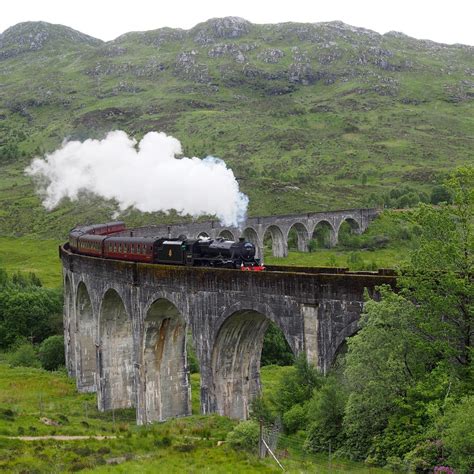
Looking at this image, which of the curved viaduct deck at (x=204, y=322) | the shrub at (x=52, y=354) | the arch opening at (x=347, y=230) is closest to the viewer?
the curved viaduct deck at (x=204, y=322)

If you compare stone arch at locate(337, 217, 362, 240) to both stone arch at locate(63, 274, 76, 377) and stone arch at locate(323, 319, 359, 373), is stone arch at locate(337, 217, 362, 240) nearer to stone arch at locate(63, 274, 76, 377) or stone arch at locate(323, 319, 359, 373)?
stone arch at locate(63, 274, 76, 377)

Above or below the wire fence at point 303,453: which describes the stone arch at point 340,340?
above

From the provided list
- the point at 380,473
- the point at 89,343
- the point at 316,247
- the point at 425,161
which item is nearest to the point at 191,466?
the point at 380,473

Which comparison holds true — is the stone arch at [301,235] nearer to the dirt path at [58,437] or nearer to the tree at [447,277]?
the dirt path at [58,437]

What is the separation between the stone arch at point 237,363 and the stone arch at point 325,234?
81464mm

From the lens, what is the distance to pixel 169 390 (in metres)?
35.5

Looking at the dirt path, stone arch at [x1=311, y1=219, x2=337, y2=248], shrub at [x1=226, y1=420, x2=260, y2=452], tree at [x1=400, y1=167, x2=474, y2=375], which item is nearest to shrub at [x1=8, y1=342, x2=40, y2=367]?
the dirt path

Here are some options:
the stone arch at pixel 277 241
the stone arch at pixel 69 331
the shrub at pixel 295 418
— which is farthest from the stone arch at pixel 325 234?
the shrub at pixel 295 418

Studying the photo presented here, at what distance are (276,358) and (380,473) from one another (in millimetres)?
36292

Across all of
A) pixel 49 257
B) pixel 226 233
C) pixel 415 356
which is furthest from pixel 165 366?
pixel 49 257

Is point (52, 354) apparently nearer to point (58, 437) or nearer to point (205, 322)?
point (58, 437)

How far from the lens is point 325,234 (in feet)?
371

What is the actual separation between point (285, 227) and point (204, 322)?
7536 cm

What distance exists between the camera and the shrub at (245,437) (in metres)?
22.8
